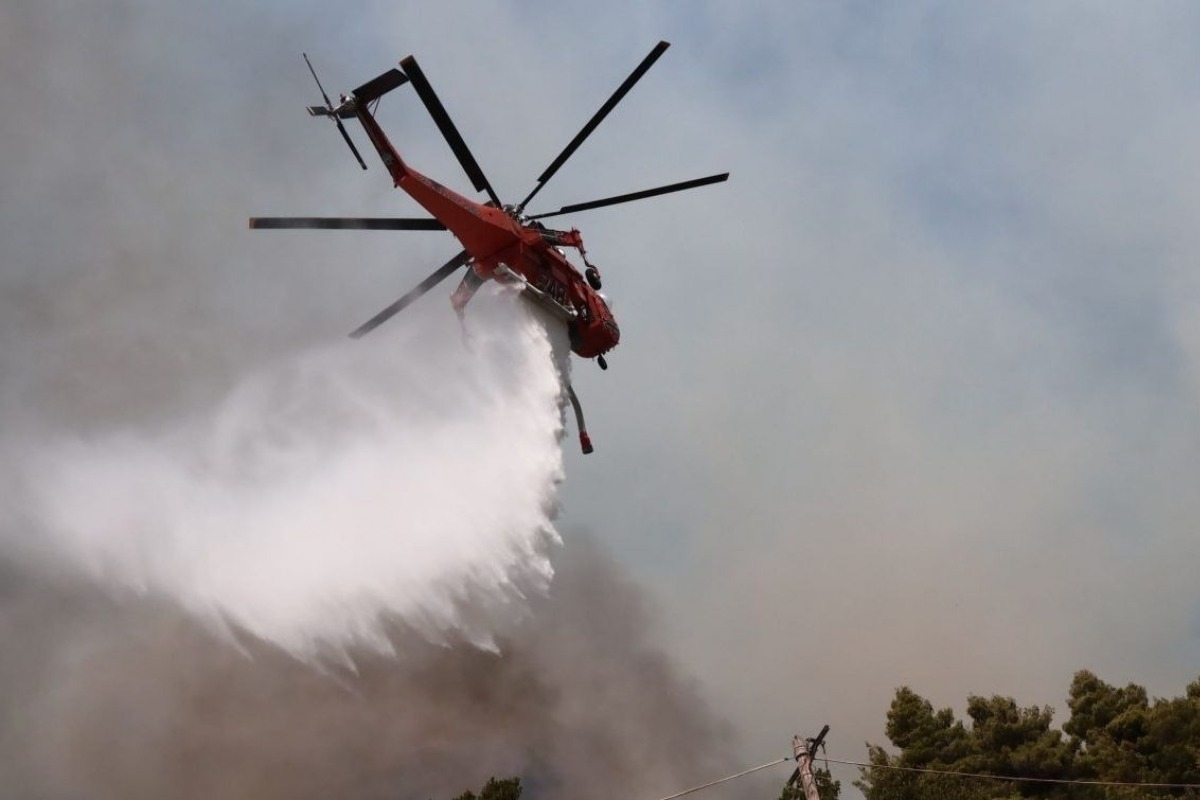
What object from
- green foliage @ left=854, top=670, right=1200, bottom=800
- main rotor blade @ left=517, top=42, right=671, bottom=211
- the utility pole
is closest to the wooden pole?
the utility pole

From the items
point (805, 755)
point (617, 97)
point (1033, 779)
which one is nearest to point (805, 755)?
point (805, 755)

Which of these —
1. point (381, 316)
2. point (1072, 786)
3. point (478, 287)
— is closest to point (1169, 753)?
point (1072, 786)

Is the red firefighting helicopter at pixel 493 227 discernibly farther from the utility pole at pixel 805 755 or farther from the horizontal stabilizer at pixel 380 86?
the utility pole at pixel 805 755

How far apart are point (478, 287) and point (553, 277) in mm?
2082

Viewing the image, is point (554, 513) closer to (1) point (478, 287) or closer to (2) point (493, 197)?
(1) point (478, 287)

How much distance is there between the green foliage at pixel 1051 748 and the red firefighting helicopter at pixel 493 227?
1424 centimetres

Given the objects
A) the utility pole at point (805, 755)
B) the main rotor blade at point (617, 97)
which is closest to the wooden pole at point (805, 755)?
the utility pole at point (805, 755)

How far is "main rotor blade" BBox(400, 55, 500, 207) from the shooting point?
21.1m

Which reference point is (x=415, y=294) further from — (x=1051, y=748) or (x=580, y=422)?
(x=1051, y=748)

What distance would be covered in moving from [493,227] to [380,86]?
14.8 ft

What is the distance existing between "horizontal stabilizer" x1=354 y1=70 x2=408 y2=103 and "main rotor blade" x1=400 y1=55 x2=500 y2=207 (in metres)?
1.08

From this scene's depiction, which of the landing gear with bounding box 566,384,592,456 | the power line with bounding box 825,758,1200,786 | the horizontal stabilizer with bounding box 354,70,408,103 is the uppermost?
the horizontal stabilizer with bounding box 354,70,408,103

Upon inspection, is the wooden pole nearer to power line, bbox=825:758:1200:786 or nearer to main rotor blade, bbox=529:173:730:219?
power line, bbox=825:758:1200:786

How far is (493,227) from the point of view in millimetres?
25125
